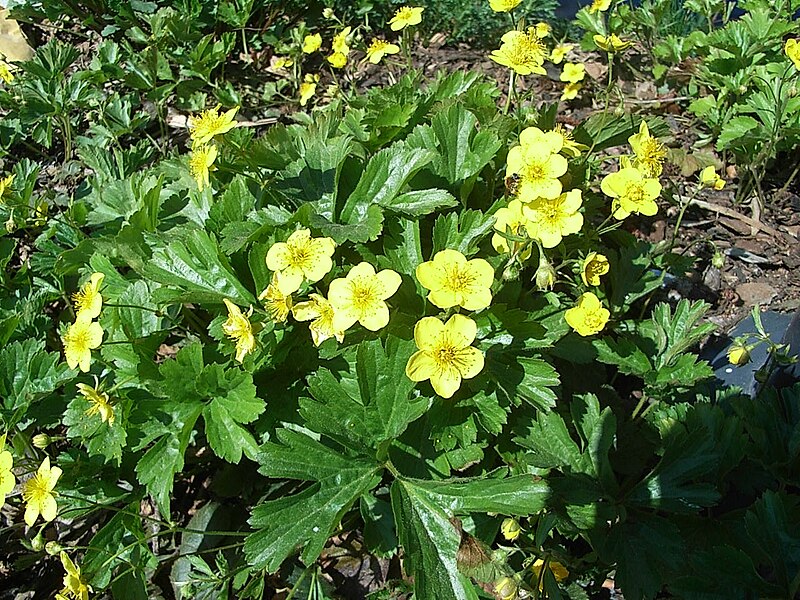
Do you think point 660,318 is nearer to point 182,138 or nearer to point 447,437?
point 447,437

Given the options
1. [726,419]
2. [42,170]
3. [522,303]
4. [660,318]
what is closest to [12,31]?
[42,170]

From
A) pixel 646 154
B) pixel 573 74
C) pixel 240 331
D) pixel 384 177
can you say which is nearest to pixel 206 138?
pixel 384 177

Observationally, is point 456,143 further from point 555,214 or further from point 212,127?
point 212,127

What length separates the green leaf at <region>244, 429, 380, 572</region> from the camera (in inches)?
74.5

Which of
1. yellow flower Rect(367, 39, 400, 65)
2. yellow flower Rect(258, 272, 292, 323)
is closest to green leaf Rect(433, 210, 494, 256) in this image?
yellow flower Rect(258, 272, 292, 323)

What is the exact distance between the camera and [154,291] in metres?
2.39

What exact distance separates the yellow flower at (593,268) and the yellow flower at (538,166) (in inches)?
12.8

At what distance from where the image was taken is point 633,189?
238 cm

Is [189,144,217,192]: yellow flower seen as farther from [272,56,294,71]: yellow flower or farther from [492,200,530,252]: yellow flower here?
[272,56,294,71]: yellow flower

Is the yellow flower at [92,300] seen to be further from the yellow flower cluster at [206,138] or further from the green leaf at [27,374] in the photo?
the yellow flower cluster at [206,138]

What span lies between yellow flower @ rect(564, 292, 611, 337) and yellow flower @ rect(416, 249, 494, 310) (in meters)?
0.45

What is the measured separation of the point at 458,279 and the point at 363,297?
11.0 inches

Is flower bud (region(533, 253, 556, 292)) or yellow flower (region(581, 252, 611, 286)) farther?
yellow flower (region(581, 252, 611, 286))

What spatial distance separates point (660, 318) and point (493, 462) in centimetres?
83
